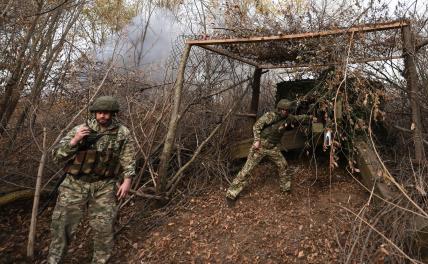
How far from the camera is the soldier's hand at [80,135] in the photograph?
4.41 meters

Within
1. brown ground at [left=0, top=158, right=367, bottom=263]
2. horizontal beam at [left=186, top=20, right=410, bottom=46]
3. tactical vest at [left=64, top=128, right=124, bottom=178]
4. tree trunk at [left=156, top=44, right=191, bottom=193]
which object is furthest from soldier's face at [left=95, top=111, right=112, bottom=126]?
horizontal beam at [left=186, top=20, right=410, bottom=46]

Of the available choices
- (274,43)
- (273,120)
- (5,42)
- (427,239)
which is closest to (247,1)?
(274,43)

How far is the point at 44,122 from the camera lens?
244 inches

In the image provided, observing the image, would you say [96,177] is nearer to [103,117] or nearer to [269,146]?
[103,117]

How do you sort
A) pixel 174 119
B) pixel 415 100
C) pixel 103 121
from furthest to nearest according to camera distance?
pixel 174 119
pixel 415 100
pixel 103 121

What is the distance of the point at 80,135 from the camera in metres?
4.41

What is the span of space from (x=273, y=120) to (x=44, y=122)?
375 centimetres

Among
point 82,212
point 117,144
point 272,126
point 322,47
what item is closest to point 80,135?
point 117,144

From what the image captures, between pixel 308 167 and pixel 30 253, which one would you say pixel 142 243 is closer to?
pixel 30 253

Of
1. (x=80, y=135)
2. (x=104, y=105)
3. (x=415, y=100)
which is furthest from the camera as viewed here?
(x=415, y=100)

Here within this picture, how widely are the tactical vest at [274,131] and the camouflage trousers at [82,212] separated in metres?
2.74

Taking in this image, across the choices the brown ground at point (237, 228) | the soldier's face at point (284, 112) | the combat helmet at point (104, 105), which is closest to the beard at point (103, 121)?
the combat helmet at point (104, 105)

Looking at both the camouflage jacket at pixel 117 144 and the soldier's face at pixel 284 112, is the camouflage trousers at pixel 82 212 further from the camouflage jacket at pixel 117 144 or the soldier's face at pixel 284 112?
the soldier's face at pixel 284 112

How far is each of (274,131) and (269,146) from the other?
0.27m
